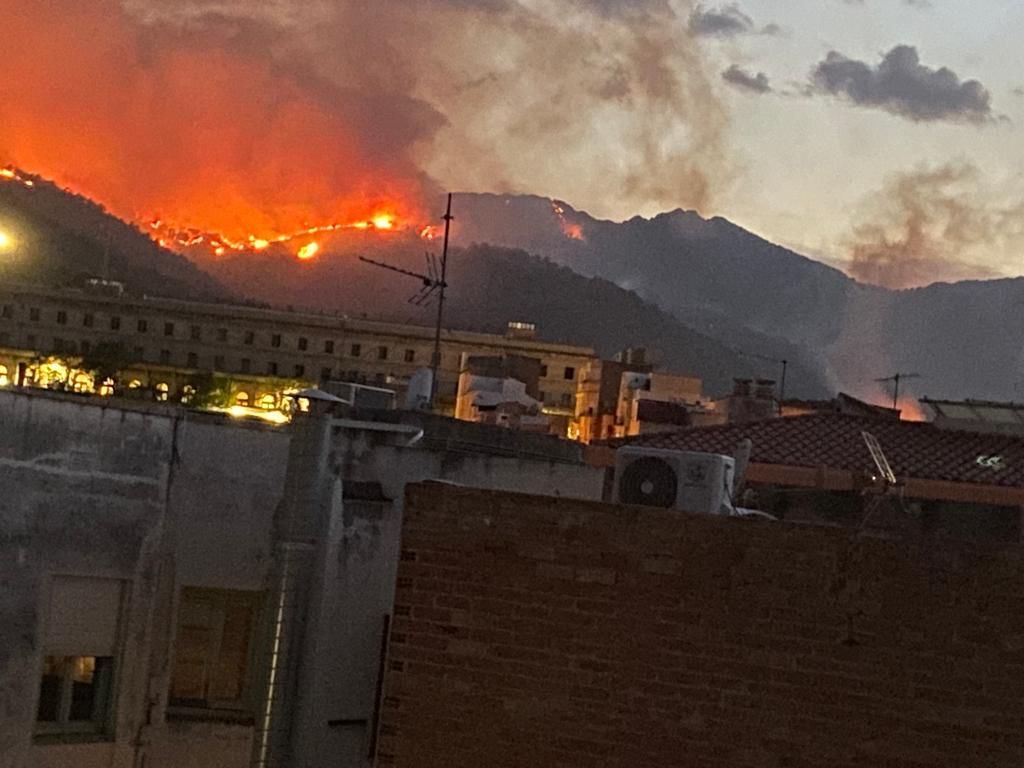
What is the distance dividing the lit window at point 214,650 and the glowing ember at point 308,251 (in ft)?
541

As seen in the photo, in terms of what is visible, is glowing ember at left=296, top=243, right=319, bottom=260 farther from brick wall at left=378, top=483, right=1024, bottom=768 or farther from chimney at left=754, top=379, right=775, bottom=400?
brick wall at left=378, top=483, right=1024, bottom=768

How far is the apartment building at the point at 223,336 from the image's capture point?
295 ft

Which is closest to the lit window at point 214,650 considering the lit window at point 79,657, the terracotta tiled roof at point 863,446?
the lit window at point 79,657

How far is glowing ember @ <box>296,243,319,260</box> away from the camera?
6850 inches

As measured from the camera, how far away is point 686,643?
5953 mm

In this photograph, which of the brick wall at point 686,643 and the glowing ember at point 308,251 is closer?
the brick wall at point 686,643

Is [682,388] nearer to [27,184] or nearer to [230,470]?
[230,470]

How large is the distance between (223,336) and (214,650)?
81.3 m

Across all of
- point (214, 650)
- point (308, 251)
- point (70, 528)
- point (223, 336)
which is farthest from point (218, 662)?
point (308, 251)

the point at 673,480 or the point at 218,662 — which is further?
the point at 218,662

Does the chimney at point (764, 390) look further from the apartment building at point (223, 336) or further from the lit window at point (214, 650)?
the apartment building at point (223, 336)

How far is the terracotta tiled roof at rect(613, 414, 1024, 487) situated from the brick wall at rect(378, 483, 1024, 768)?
24.4ft

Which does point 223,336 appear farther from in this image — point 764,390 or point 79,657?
point 79,657

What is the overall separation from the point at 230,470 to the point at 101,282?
88.6 metres
